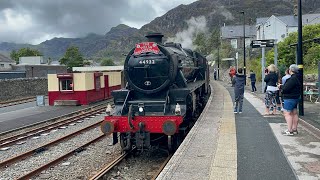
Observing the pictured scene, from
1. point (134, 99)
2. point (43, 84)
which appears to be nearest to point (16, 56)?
point (43, 84)

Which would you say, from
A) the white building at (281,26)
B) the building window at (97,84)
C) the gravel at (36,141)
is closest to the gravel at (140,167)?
the gravel at (36,141)

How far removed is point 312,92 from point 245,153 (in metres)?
9.58

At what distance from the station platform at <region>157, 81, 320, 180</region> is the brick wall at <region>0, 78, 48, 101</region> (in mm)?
25303

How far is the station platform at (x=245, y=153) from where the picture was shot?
577 centimetres

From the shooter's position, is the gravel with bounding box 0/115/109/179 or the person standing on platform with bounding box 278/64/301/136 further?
the person standing on platform with bounding box 278/64/301/136

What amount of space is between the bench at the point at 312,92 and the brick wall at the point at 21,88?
2512 centimetres

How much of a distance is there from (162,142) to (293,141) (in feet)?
11.4

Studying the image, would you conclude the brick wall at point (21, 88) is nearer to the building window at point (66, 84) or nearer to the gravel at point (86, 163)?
the building window at point (66, 84)

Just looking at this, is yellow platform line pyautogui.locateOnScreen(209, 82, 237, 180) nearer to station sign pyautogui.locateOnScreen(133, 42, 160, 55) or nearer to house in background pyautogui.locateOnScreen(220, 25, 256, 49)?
station sign pyautogui.locateOnScreen(133, 42, 160, 55)

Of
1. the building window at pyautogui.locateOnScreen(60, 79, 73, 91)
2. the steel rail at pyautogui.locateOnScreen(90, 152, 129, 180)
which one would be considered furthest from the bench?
the building window at pyautogui.locateOnScreen(60, 79, 73, 91)

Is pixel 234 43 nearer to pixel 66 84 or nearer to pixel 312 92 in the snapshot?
pixel 66 84

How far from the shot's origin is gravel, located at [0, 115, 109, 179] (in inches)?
331

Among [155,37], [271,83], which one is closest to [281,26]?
[271,83]

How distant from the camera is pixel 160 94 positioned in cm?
947
